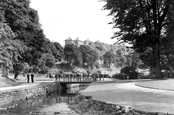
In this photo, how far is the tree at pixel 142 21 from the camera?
1065 inches

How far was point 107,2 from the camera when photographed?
2859 centimetres

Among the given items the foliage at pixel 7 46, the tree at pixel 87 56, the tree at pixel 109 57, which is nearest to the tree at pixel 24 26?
the foliage at pixel 7 46

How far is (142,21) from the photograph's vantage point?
2738cm

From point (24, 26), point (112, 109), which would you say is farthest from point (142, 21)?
point (112, 109)

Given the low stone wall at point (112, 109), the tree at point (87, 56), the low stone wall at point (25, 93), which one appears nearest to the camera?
the low stone wall at point (112, 109)

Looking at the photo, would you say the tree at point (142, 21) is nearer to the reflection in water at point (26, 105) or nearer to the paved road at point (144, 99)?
the reflection in water at point (26, 105)

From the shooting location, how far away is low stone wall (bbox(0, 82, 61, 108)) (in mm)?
17703

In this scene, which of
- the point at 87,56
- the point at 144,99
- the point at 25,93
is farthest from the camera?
the point at 87,56

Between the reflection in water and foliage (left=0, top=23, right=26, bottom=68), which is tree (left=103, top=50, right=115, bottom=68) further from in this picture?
the reflection in water

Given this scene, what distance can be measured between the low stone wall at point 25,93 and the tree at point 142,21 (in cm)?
1233

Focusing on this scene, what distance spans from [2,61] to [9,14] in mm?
8862

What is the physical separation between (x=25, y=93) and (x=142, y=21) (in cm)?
1729

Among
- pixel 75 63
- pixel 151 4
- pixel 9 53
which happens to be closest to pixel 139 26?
pixel 151 4

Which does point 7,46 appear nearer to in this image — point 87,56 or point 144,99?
point 144,99
